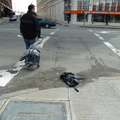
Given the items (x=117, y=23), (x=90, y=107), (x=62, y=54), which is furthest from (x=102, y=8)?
(x=90, y=107)

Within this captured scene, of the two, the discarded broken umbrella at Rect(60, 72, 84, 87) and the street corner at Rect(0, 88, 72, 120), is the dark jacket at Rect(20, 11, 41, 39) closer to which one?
the discarded broken umbrella at Rect(60, 72, 84, 87)

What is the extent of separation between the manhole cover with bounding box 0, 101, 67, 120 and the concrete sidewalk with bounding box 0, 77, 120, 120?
0.36 ft

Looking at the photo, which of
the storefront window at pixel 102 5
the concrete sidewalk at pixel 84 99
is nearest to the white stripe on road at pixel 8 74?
the concrete sidewalk at pixel 84 99

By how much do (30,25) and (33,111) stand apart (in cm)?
304

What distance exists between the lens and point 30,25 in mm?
4938

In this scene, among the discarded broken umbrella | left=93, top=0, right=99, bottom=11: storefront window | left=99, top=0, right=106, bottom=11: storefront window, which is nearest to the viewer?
the discarded broken umbrella

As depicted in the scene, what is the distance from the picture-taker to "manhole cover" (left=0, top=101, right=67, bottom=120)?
266 centimetres

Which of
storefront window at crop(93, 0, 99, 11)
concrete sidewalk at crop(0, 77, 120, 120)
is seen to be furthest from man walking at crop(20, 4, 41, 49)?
storefront window at crop(93, 0, 99, 11)

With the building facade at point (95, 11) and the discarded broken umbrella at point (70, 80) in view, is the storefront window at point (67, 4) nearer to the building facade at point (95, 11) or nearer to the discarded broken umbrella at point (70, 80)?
the building facade at point (95, 11)

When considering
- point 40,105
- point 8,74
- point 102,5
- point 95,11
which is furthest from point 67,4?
point 40,105

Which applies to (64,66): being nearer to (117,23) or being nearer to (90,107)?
(90,107)

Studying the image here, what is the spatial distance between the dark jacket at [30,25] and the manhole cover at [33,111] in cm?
268

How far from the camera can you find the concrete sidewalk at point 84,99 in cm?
279

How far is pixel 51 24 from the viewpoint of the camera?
2073cm
